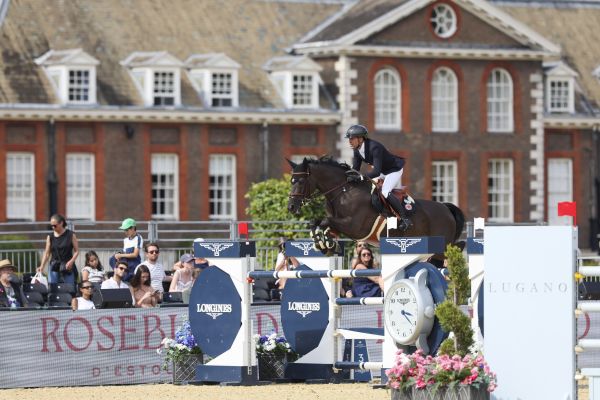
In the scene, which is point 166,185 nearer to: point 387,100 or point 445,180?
point 387,100

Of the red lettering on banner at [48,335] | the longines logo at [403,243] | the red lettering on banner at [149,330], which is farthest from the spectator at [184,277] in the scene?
the longines logo at [403,243]

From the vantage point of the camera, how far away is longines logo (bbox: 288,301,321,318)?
67.5 ft

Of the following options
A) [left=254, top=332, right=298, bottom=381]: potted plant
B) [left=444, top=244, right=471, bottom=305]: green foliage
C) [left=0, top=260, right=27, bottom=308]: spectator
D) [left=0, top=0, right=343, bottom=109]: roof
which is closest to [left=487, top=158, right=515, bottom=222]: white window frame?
[left=0, top=0, right=343, bottom=109]: roof

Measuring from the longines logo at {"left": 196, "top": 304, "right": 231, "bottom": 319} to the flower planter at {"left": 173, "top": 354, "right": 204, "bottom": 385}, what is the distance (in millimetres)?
556

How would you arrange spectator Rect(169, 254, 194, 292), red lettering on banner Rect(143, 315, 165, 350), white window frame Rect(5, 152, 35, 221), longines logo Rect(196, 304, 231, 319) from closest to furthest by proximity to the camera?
longines logo Rect(196, 304, 231, 319), red lettering on banner Rect(143, 315, 165, 350), spectator Rect(169, 254, 194, 292), white window frame Rect(5, 152, 35, 221)

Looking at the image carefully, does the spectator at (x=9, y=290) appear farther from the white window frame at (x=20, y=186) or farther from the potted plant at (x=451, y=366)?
the white window frame at (x=20, y=186)

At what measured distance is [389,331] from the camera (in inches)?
A: 721

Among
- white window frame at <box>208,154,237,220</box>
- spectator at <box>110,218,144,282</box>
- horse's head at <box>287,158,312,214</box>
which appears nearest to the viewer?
horse's head at <box>287,158,312,214</box>

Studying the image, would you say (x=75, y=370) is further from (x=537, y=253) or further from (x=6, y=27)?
(x=6, y=27)

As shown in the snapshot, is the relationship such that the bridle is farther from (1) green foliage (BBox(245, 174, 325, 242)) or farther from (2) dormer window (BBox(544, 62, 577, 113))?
(2) dormer window (BBox(544, 62, 577, 113))

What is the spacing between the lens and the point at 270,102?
162 feet

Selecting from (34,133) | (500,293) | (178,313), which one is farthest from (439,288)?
(34,133)

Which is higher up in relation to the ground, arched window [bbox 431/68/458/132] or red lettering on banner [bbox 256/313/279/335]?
arched window [bbox 431/68/458/132]

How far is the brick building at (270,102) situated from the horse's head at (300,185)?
23219mm
